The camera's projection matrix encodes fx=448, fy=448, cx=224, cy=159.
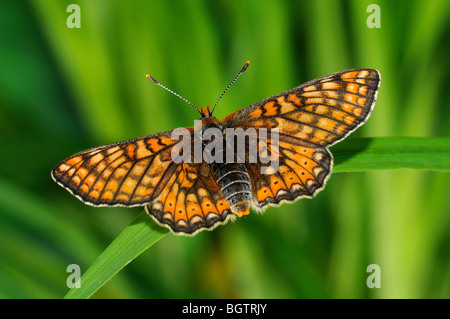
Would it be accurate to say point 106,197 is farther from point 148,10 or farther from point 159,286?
point 148,10

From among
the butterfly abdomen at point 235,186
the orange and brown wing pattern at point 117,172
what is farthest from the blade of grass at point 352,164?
the butterfly abdomen at point 235,186

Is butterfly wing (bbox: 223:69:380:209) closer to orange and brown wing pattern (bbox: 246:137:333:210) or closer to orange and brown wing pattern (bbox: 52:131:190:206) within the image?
orange and brown wing pattern (bbox: 246:137:333:210)

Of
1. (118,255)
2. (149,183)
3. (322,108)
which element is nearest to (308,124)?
(322,108)

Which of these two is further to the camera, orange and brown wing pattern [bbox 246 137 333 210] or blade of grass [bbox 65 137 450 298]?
orange and brown wing pattern [bbox 246 137 333 210]

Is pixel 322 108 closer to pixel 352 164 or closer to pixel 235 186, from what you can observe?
pixel 352 164

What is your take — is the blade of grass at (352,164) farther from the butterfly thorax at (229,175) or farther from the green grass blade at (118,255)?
the butterfly thorax at (229,175)

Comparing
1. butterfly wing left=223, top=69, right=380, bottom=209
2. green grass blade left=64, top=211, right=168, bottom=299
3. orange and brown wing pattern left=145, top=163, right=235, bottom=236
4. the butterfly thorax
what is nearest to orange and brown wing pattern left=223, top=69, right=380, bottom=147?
butterfly wing left=223, top=69, right=380, bottom=209

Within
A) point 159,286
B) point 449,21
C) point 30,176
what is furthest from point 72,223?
point 449,21
